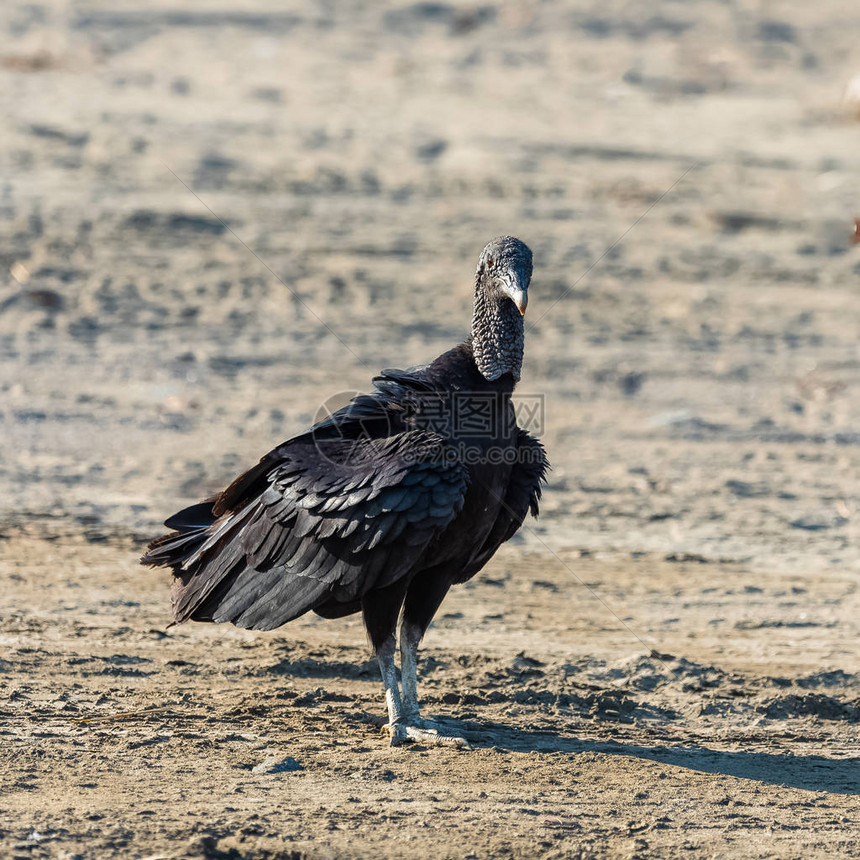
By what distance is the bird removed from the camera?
3.84m

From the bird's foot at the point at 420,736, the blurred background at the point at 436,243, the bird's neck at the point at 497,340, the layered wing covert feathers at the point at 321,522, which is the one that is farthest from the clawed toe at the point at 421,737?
the blurred background at the point at 436,243

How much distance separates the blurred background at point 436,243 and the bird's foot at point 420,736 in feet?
6.95

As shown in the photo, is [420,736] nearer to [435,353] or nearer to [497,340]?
[497,340]

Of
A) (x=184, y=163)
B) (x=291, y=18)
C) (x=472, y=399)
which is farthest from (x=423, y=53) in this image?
(x=472, y=399)

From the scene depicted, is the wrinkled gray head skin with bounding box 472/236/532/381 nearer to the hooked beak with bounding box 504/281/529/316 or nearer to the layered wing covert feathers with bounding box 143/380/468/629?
the hooked beak with bounding box 504/281/529/316

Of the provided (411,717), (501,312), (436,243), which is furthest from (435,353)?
(411,717)

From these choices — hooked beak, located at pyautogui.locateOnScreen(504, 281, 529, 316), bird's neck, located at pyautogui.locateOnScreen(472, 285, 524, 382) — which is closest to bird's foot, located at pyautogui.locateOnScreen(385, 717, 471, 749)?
bird's neck, located at pyautogui.locateOnScreen(472, 285, 524, 382)

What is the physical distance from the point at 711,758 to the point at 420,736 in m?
0.93

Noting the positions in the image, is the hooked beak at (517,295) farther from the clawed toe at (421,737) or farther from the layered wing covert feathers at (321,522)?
the clawed toe at (421,737)

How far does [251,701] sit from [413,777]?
750mm

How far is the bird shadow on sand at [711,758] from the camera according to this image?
405 centimetres

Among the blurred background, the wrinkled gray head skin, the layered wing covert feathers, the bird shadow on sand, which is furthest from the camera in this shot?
the blurred background

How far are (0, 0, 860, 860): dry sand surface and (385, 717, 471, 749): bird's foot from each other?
0.20 ft

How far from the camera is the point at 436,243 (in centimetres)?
965
